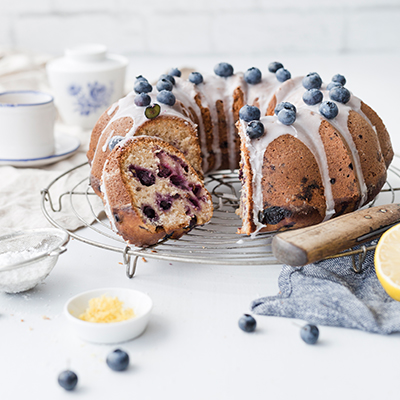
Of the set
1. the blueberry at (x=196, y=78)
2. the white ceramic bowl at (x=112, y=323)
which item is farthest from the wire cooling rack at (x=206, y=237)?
the blueberry at (x=196, y=78)

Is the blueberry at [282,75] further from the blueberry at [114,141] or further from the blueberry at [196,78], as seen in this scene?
the blueberry at [114,141]

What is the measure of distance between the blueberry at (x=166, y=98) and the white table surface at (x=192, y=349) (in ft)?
2.67

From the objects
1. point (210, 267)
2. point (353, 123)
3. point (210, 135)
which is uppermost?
point (353, 123)

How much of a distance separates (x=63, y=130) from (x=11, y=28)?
9.81 feet

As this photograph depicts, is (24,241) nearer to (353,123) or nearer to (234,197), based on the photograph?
(234,197)

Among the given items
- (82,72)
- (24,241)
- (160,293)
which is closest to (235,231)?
(160,293)

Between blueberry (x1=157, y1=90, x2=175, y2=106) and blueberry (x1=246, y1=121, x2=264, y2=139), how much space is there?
A: 503mm

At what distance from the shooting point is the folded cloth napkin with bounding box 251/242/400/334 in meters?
1.94

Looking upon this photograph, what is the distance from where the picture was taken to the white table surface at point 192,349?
1690mm

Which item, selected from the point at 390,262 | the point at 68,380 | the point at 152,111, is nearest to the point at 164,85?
the point at 152,111

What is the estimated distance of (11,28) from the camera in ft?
21.9

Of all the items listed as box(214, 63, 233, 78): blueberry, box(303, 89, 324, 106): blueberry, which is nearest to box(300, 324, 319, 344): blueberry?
box(303, 89, 324, 106): blueberry

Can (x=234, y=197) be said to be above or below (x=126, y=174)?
below

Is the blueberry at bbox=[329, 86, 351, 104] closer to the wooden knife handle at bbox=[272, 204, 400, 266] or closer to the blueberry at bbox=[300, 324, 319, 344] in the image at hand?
the wooden knife handle at bbox=[272, 204, 400, 266]
